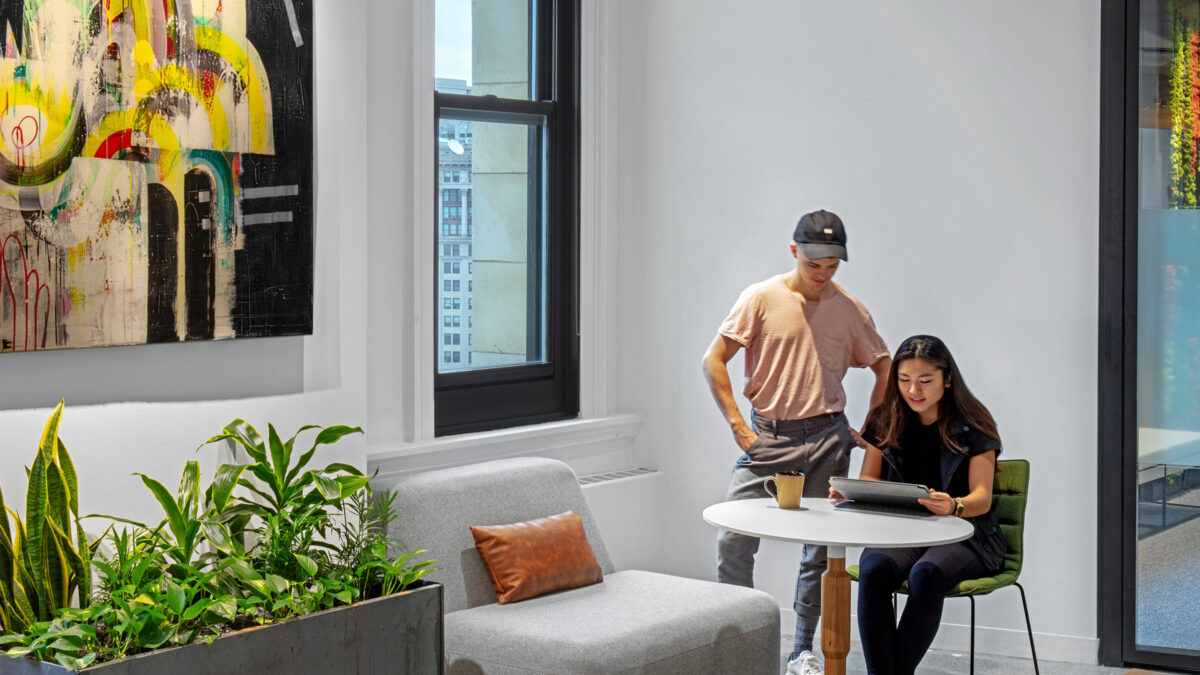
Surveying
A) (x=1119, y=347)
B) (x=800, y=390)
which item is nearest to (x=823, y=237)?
(x=800, y=390)

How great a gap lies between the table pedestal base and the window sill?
55.7 inches

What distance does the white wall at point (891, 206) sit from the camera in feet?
15.0

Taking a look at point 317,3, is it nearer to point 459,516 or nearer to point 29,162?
point 29,162

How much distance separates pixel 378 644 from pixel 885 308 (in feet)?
8.27

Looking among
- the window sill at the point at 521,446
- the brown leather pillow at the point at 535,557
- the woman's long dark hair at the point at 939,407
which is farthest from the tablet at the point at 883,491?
the window sill at the point at 521,446

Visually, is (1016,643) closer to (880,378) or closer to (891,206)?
(880,378)

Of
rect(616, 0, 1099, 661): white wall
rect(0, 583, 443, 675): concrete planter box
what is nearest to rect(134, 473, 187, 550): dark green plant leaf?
rect(0, 583, 443, 675): concrete planter box

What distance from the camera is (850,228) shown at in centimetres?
490

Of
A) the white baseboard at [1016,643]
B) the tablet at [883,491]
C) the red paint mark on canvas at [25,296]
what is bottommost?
the white baseboard at [1016,643]

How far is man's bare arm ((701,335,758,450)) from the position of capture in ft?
14.3

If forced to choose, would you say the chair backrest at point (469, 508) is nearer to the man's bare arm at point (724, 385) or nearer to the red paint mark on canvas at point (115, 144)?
the man's bare arm at point (724, 385)

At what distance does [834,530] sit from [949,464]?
0.63m

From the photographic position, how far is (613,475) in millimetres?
5188

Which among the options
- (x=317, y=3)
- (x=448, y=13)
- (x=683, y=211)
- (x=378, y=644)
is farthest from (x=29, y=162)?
(x=683, y=211)
